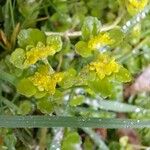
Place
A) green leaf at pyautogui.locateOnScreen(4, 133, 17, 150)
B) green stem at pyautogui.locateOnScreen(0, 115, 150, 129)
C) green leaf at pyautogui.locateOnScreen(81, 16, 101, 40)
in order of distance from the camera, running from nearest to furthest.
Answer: green stem at pyautogui.locateOnScreen(0, 115, 150, 129) → green leaf at pyautogui.locateOnScreen(81, 16, 101, 40) → green leaf at pyautogui.locateOnScreen(4, 133, 17, 150)

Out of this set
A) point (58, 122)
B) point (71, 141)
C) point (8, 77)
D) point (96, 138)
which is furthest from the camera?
point (96, 138)

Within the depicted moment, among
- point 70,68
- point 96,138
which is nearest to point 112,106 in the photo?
point 96,138

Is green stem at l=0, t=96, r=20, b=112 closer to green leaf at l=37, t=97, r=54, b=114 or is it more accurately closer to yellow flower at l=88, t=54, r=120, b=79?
green leaf at l=37, t=97, r=54, b=114

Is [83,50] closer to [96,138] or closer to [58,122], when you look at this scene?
[58,122]

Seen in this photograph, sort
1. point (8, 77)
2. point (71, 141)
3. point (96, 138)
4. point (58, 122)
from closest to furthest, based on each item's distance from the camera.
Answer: point (58, 122) → point (8, 77) → point (71, 141) → point (96, 138)

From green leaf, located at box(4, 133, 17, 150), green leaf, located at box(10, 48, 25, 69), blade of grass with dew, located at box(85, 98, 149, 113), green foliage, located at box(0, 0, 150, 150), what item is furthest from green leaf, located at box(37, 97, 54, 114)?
blade of grass with dew, located at box(85, 98, 149, 113)

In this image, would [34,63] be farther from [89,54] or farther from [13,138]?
[13,138]

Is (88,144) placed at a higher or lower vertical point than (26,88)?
lower
